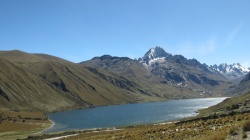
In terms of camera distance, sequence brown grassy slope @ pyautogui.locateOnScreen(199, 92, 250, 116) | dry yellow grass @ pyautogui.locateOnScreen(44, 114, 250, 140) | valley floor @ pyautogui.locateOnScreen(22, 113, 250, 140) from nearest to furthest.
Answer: valley floor @ pyautogui.locateOnScreen(22, 113, 250, 140) < dry yellow grass @ pyautogui.locateOnScreen(44, 114, 250, 140) < brown grassy slope @ pyautogui.locateOnScreen(199, 92, 250, 116)

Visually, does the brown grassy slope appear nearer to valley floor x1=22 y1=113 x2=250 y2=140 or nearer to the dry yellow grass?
valley floor x1=22 y1=113 x2=250 y2=140

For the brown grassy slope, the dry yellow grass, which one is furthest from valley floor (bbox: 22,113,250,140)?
the brown grassy slope

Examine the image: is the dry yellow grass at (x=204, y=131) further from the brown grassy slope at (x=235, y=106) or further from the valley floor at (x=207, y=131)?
the brown grassy slope at (x=235, y=106)

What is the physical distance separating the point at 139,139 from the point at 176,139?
8063mm

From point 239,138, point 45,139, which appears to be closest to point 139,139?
point 239,138

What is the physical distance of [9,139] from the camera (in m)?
111

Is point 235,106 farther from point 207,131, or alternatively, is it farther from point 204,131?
point 207,131

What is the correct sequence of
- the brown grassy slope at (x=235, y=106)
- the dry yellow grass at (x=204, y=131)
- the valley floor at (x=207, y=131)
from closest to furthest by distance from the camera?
the valley floor at (x=207, y=131) < the dry yellow grass at (x=204, y=131) < the brown grassy slope at (x=235, y=106)

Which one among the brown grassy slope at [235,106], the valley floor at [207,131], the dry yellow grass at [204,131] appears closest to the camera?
the valley floor at [207,131]

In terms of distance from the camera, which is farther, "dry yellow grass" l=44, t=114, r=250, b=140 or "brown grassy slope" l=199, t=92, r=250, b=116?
"brown grassy slope" l=199, t=92, r=250, b=116

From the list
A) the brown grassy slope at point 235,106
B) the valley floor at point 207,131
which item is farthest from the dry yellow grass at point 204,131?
the brown grassy slope at point 235,106

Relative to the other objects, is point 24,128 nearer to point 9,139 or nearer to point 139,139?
point 9,139

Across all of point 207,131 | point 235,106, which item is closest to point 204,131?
point 207,131

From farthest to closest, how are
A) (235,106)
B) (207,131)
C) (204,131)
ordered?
1. (235,106)
2. (204,131)
3. (207,131)
